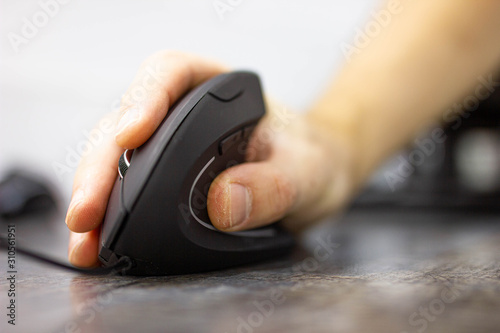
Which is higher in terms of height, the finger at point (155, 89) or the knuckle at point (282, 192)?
the finger at point (155, 89)

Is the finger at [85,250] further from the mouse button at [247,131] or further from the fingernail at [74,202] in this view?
the mouse button at [247,131]

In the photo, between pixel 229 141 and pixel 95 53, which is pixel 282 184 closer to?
pixel 229 141

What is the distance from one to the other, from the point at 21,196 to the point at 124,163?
56 cm

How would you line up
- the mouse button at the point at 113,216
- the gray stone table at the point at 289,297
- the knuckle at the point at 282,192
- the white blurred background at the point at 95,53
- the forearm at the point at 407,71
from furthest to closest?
the white blurred background at the point at 95,53
the forearm at the point at 407,71
the knuckle at the point at 282,192
the mouse button at the point at 113,216
the gray stone table at the point at 289,297

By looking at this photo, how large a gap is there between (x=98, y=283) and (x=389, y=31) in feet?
2.20

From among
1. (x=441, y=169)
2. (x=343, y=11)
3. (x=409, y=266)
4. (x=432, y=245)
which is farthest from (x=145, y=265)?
(x=343, y=11)

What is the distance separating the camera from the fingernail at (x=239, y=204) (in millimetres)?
367

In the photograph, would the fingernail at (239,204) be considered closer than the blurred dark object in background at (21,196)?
Yes

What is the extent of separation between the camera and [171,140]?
12.7 inches

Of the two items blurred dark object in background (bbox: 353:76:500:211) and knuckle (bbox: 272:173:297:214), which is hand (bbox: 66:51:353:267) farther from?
blurred dark object in background (bbox: 353:76:500:211)

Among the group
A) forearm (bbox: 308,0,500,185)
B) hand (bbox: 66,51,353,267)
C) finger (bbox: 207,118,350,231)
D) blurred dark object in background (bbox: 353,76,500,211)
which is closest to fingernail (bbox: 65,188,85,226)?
hand (bbox: 66,51,353,267)

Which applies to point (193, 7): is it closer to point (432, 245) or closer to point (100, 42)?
point (100, 42)

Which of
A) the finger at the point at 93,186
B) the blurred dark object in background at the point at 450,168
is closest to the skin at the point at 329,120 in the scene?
the finger at the point at 93,186

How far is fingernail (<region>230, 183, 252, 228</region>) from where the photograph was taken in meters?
0.37
